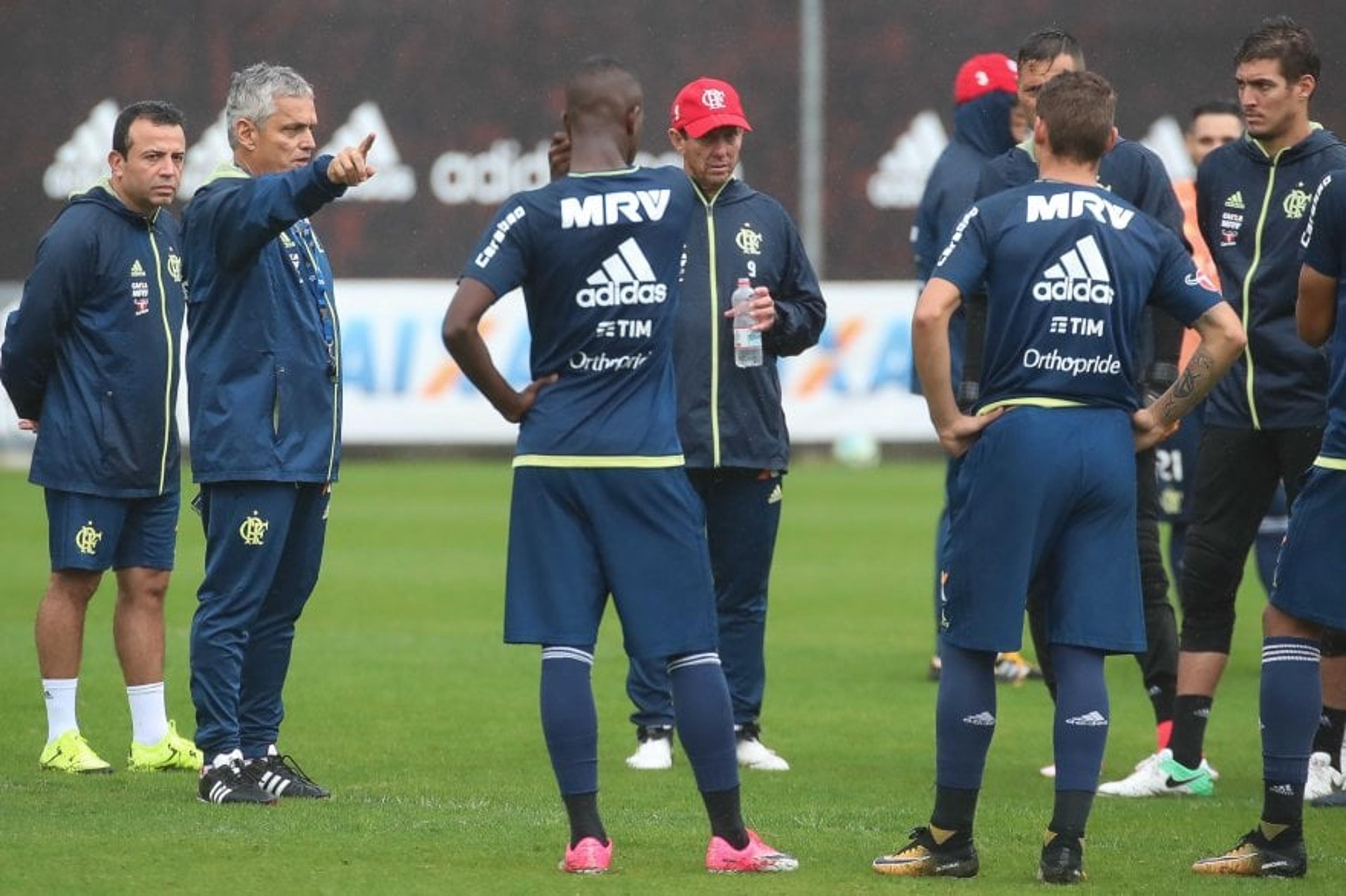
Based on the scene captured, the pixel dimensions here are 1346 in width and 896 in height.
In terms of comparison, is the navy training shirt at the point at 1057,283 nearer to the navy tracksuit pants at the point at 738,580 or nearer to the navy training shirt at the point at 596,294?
the navy training shirt at the point at 596,294

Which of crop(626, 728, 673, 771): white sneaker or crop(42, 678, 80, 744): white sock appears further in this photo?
crop(626, 728, 673, 771): white sneaker

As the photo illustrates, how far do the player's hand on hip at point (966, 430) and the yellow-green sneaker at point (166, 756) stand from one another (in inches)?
125

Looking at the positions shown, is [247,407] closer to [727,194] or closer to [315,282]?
[315,282]

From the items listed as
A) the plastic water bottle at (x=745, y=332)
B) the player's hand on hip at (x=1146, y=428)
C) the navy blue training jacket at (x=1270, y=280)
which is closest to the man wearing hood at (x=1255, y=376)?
the navy blue training jacket at (x=1270, y=280)

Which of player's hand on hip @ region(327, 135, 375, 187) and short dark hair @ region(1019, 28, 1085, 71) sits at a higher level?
short dark hair @ region(1019, 28, 1085, 71)

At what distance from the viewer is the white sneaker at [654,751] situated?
809 cm

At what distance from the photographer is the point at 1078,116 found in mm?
5961

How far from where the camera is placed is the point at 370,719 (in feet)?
29.7

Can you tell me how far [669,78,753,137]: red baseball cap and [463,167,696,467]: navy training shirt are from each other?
180cm

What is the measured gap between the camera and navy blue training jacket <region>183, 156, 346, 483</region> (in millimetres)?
7004

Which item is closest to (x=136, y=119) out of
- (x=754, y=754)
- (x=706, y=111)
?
(x=706, y=111)

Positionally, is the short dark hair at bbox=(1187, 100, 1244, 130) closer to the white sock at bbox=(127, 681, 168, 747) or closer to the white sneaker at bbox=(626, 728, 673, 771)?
the white sneaker at bbox=(626, 728, 673, 771)

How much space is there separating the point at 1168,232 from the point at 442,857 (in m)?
2.65

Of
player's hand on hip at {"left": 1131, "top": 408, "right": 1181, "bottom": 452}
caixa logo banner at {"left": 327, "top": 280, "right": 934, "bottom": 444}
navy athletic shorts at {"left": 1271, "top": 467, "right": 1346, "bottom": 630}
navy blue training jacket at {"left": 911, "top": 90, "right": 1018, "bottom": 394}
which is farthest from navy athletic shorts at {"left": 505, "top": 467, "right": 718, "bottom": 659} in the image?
caixa logo banner at {"left": 327, "top": 280, "right": 934, "bottom": 444}
